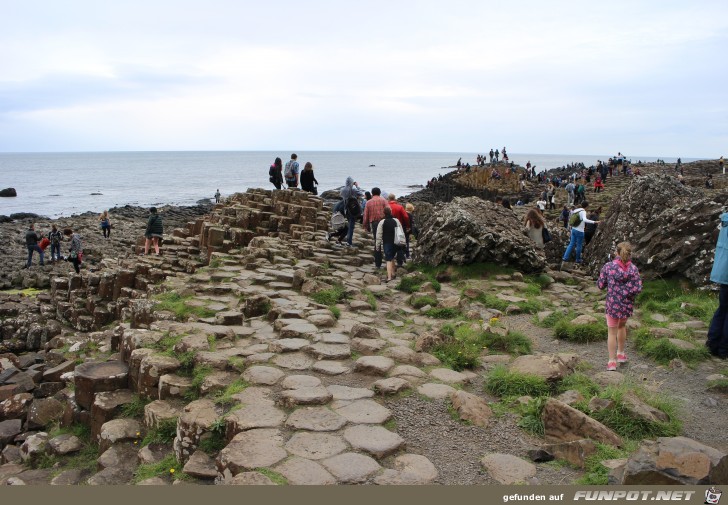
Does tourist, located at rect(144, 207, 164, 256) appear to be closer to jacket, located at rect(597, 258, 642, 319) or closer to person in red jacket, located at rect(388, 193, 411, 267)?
person in red jacket, located at rect(388, 193, 411, 267)

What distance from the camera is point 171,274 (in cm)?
1634

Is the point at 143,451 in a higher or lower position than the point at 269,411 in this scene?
lower

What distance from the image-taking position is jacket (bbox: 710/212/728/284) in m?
7.47

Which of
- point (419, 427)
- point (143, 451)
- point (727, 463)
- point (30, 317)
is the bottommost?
point (30, 317)

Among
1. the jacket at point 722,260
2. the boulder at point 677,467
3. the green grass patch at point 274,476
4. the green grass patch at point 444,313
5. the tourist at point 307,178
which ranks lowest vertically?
the green grass patch at point 274,476

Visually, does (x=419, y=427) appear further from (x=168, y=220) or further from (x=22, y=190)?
(x=22, y=190)

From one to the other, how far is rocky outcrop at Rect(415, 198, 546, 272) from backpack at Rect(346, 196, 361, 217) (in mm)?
2901

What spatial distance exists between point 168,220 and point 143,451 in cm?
4381

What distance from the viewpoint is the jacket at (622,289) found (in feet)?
24.3

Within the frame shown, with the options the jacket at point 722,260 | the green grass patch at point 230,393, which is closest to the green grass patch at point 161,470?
the green grass patch at point 230,393

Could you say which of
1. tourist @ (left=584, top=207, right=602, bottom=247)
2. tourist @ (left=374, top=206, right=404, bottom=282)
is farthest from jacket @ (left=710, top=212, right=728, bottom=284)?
tourist @ (left=584, top=207, right=602, bottom=247)

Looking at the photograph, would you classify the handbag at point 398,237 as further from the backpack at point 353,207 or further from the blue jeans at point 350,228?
the blue jeans at point 350,228

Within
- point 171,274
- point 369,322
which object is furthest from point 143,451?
point 171,274

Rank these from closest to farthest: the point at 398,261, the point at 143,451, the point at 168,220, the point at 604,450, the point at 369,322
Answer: the point at 604,450 < the point at 143,451 < the point at 369,322 < the point at 398,261 < the point at 168,220
